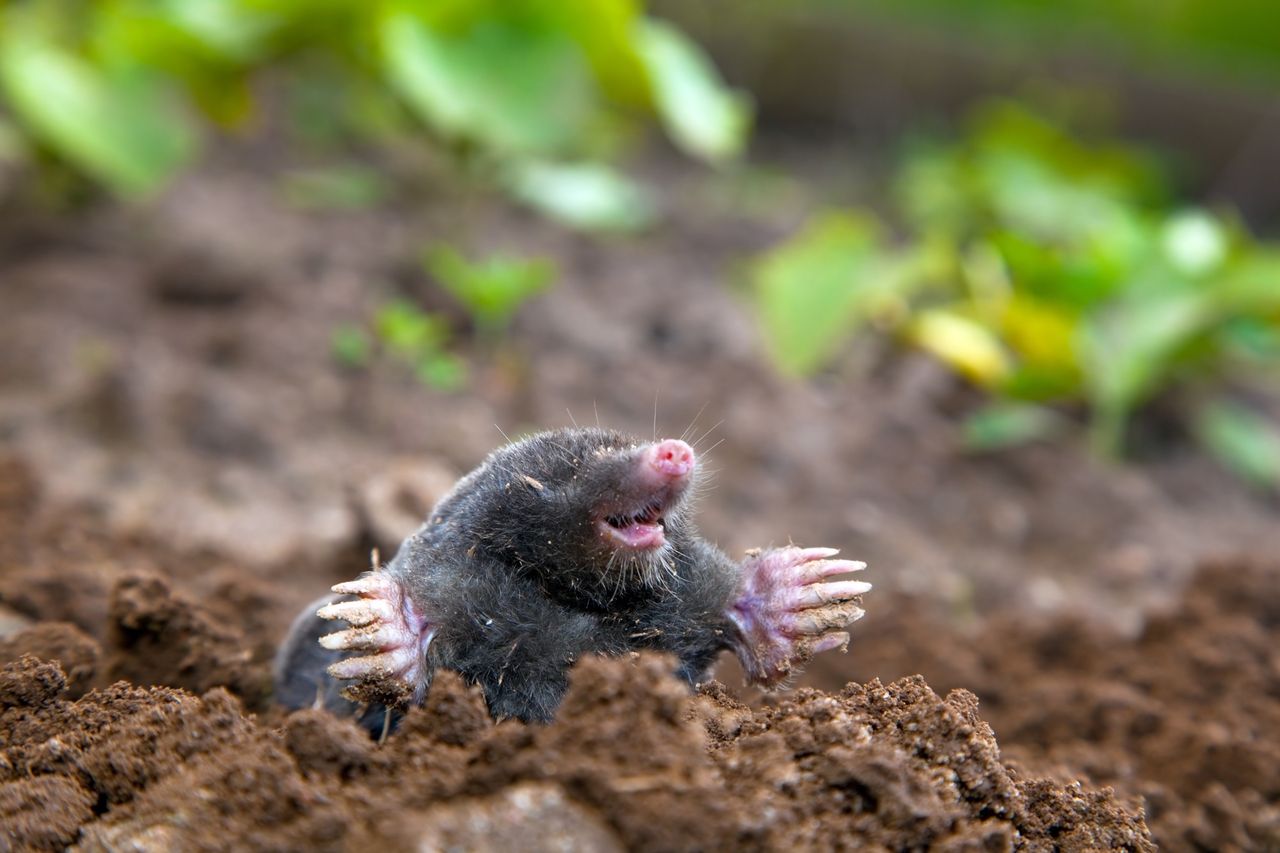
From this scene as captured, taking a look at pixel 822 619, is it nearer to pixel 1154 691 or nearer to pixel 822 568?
pixel 822 568

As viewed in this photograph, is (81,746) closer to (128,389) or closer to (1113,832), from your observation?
(1113,832)

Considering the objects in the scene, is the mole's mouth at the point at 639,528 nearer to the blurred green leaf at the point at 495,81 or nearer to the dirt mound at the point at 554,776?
the dirt mound at the point at 554,776

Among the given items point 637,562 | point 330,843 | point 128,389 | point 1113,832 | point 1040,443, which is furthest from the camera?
point 1040,443

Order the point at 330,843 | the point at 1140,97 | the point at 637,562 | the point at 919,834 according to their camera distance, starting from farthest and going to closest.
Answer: the point at 1140,97 → the point at 637,562 → the point at 919,834 → the point at 330,843

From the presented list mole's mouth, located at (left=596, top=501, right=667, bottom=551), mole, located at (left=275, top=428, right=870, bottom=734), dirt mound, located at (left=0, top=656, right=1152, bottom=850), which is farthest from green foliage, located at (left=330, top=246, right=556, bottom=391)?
dirt mound, located at (left=0, top=656, right=1152, bottom=850)

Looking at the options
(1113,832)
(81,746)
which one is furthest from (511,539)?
(1113,832)

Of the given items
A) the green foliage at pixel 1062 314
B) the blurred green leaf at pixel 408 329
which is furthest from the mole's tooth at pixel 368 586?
the green foliage at pixel 1062 314

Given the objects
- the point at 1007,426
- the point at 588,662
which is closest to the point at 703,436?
the point at 588,662
